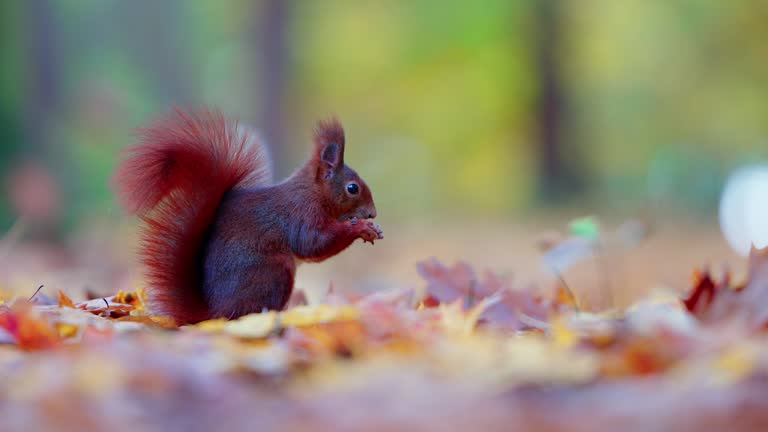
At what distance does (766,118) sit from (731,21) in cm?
285

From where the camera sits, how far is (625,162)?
14.8 meters

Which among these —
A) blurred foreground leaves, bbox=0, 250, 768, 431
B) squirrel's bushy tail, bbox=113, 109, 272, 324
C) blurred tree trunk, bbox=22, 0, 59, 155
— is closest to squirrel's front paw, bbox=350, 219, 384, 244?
squirrel's bushy tail, bbox=113, 109, 272, 324

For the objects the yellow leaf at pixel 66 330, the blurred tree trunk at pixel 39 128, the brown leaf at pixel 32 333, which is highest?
the blurred tree trunk at pixel 39 128

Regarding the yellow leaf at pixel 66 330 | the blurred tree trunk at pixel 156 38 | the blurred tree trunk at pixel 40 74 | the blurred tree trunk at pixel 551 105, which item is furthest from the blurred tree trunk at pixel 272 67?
the blurred tree trunk at pixel 156 38

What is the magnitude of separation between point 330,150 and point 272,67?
6.10 metres

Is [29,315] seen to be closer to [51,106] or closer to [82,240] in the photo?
[82,240]

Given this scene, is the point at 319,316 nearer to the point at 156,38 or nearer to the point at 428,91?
the point at 428,91

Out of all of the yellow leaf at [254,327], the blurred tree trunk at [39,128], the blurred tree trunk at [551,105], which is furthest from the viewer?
the blurred tree trunk at [551,105]

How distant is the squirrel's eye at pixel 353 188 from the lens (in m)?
1.74

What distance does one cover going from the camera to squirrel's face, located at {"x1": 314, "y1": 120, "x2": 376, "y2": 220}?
1715mm

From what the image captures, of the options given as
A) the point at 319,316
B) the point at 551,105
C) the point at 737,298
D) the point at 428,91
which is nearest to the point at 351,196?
the point at 319,316

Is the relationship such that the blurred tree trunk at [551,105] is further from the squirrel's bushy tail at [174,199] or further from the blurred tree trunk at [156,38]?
the squirrel's bushy tail at [174,199]

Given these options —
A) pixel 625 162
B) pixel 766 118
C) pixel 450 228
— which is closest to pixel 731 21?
pixel 766 118

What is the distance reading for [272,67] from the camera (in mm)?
7621
